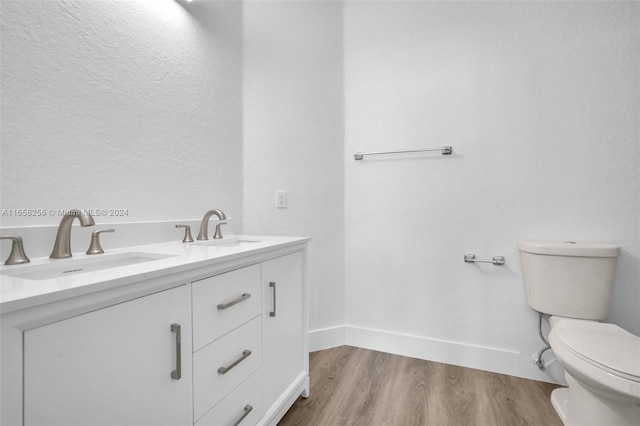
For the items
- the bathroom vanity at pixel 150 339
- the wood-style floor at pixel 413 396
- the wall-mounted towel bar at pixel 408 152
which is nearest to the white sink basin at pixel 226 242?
the bathroom vanity at pixel 150 339

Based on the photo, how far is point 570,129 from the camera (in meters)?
1.58

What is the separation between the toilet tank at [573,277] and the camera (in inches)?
55.6

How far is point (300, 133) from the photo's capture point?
6.30 feet

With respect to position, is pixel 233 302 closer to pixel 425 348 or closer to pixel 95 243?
pixel 95 243

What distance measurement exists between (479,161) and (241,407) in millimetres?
1626

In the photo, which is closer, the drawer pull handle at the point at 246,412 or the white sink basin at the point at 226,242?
the drawer pull handle at the point at 246,412

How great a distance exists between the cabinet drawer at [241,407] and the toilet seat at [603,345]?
1.11m

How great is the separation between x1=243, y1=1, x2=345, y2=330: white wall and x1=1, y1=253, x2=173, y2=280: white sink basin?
75 cm

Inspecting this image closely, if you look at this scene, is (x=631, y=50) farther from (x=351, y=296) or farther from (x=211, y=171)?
(x=211, y=171)

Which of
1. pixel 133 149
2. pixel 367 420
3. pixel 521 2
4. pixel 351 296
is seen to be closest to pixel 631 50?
pixel 521 2

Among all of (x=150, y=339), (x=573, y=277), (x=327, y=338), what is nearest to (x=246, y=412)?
(x=150, y=339)

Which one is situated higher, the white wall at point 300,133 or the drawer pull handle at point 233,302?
the white wall at point 300,133

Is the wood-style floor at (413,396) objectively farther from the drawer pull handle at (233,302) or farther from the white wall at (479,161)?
the drawer pull handle at (233,302)

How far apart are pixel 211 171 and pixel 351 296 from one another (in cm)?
116
